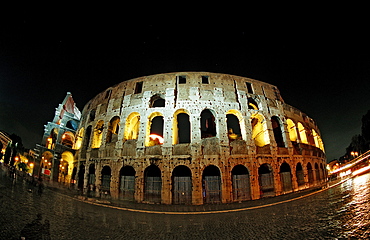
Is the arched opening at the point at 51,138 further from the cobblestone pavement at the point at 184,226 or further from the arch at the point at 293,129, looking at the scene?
the arch at the point at 293,129

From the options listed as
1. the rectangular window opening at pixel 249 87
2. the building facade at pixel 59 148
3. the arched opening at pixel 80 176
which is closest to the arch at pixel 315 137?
the rectangular window opening at pixel 249 87

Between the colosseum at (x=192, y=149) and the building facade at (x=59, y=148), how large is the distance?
4.43 metres

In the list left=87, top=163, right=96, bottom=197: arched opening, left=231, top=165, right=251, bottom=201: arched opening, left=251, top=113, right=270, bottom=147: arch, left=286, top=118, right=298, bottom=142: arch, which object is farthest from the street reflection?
left=87, top=163, right=96, bottom=197: arched opening

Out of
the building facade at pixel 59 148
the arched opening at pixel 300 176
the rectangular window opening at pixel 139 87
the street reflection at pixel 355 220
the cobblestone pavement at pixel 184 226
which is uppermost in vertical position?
the rectangular window opening at pixel 139 87

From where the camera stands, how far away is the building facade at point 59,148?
1939 centimetres

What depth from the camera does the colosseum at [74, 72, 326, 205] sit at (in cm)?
1248

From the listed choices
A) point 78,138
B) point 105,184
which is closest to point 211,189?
point 105,184

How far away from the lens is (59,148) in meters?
19.4

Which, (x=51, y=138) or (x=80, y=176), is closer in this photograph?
(x=80, y=176)

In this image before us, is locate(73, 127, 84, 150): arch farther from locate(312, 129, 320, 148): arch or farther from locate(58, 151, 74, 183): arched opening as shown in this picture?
locate(312, 129, 320, 148): arch

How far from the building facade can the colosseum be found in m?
4.43

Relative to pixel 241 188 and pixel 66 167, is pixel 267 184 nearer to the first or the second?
pixel 241 188

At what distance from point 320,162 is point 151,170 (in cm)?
2114

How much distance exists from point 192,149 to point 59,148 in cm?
1789
